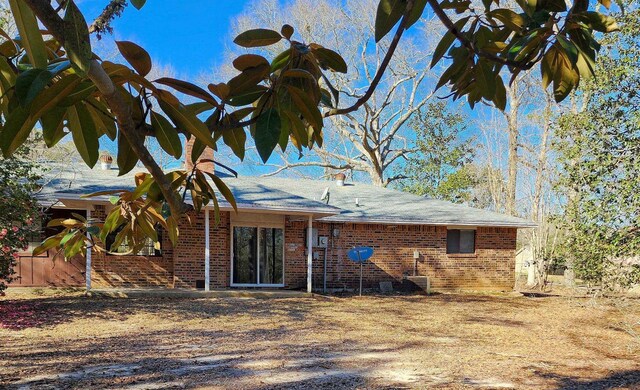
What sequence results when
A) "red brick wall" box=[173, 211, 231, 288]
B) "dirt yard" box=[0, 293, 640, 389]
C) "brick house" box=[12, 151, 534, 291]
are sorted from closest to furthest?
"dirt yard" box=[0, 293, 640, 389]
"brick house" box=[12, 151, 534, 291]
"red brick wall" box=[173, 211, 231, 288]

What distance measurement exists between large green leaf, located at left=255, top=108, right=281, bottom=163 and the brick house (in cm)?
1135

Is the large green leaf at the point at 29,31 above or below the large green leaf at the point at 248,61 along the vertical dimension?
below

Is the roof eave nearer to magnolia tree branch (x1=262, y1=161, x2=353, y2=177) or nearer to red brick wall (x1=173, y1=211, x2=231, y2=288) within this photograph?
red brick wall (x1=173, y1=211, x2=231, y2=288)

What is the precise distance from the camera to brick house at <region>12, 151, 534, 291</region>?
13.5m

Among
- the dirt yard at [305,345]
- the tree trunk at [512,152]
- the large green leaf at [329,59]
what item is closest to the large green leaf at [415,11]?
the large green leaf at [329,59]

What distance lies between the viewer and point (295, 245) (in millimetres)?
15469

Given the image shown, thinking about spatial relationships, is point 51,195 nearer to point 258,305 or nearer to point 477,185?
point 258,305

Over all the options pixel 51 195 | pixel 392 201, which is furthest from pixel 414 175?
pixel 51 195

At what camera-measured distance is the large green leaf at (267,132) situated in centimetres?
108

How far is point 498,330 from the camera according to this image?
9.53 meters

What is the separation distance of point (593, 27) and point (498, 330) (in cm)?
901

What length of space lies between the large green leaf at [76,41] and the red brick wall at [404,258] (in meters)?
14.7

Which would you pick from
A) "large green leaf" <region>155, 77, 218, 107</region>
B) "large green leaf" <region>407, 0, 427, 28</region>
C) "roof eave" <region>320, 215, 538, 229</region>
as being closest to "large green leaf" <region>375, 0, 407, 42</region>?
"large green leaf" <region>407, 0, 427, 28</region>

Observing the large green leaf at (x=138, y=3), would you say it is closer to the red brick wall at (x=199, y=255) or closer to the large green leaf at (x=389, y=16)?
the large green leaf at (x=389, y=16)
